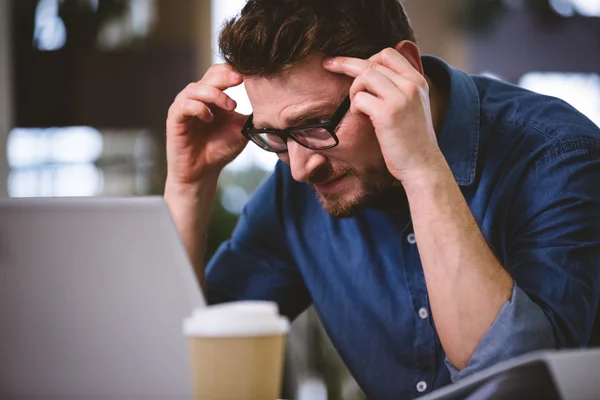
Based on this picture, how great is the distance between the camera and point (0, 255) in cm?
81

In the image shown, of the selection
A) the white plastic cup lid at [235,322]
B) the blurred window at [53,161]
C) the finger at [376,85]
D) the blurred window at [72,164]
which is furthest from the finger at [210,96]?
the blurred window at [53,161]

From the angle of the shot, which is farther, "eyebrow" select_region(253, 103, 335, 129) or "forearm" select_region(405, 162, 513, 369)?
"eyebrow" select_region(253, 103, 335, 129)

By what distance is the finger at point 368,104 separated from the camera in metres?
1.05

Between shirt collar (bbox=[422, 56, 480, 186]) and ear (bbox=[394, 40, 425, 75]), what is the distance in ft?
0.35

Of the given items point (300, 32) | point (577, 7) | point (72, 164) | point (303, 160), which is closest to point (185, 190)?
point (303, 160)

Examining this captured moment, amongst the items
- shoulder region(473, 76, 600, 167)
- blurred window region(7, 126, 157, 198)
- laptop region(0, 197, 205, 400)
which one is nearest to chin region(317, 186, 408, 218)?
shoulder region(473, 76, 600, 167)

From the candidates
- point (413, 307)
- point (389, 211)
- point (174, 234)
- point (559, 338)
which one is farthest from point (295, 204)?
point (174, 234)

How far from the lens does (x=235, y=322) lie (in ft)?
2.31

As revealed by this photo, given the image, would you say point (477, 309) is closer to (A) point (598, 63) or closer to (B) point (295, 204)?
(B) point (295, 204)

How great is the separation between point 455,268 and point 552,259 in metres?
0.18

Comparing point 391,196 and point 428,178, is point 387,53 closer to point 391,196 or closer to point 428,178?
point 428,178

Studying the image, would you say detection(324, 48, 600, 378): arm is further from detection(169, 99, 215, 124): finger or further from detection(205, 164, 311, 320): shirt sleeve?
detection(205, 164, 311, 320): shirt sleeve

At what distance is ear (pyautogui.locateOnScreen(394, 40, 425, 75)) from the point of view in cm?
131

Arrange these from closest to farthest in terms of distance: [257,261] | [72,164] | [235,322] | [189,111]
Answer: [235,322]
[189,111]
[257,261]
[72,164]
